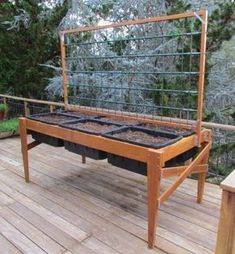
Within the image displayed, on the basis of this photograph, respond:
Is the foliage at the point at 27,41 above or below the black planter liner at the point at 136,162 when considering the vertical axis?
above

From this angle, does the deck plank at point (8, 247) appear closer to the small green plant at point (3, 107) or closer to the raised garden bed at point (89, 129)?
the raised garden bed at point (89, 129)

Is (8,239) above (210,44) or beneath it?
beneath

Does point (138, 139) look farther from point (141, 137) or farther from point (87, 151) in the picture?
point (87, 151)

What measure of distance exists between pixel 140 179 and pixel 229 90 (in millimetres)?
2675

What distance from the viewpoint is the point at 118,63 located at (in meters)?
4.55

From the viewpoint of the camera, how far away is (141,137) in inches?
80.6

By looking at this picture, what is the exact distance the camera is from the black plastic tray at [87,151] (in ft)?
6.94

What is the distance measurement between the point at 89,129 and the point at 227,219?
1.42 meters

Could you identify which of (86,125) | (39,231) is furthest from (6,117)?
(39,231)

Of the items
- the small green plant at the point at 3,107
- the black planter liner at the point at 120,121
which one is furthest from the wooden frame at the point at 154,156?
the small green plant at the point at 3,107

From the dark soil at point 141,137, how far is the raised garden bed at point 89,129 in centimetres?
17

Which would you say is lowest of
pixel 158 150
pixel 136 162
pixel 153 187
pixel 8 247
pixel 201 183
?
pixel 8 247

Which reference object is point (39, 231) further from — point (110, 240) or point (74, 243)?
point (110, 240)

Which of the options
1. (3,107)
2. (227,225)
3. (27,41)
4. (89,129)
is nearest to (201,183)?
(89,129)
